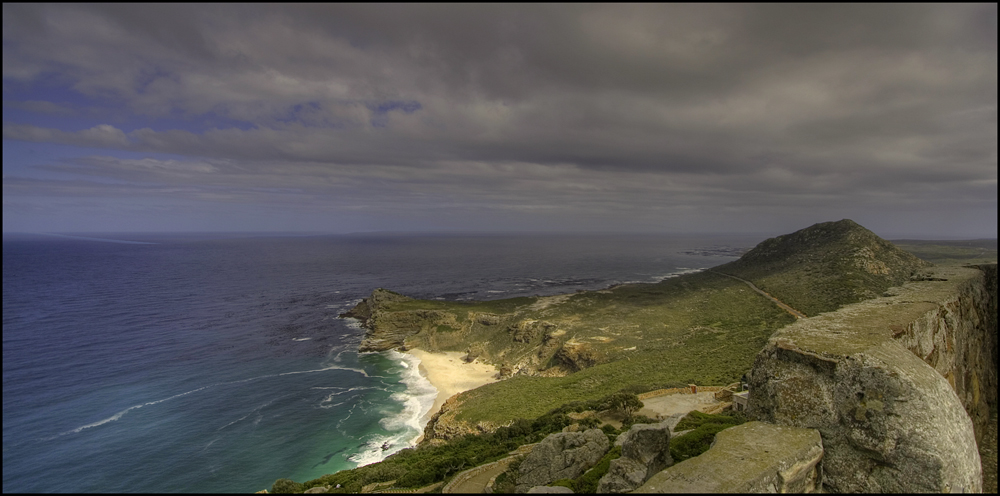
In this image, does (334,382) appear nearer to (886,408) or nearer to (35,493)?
(35,493)

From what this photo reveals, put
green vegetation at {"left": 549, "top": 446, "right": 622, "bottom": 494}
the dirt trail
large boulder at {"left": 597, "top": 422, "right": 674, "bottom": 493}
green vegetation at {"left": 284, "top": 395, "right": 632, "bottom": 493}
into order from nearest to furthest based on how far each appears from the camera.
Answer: large boulder at {"left": 597, "top": 422, "right": 674, "bottom": 493}
green vegetation at {"left": 549, "top": 446, "right": 622, "bottom": 494}
green vegetation at {"left": 284, "top": 395, "right": 632, "bottom": 493}
the dirt trail

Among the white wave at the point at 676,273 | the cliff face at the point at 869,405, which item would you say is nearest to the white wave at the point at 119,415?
the cliff face at the point at 869,405

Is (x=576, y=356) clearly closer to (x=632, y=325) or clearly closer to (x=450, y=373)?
(x=632, y=325)

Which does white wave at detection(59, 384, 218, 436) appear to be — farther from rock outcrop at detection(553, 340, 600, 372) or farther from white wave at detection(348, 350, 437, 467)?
rock outcrop at detection(553, 340, 600, 372)

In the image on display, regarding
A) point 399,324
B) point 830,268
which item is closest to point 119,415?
point 399,324

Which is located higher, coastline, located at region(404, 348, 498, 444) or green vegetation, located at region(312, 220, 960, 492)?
green vegetation, located at region(312, 220, 960, 492)

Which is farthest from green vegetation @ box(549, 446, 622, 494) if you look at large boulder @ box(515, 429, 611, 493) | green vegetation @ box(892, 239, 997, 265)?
green vegetation @ box(892, 239, 997, 265)
